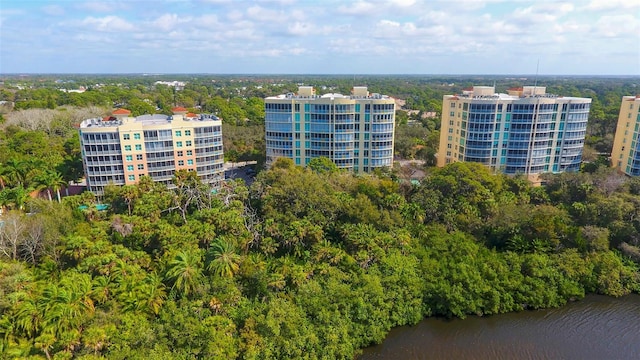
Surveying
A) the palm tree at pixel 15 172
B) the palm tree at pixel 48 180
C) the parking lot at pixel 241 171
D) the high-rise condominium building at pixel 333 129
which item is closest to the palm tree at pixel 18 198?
the palm tree at pixel 48 180

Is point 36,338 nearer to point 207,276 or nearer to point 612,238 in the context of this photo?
point 207,276

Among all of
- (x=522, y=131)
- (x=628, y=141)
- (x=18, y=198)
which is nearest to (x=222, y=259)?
(x=18, y=198)

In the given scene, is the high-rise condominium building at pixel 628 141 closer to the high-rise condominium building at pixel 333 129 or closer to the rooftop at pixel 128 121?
the high-rise condominium building at pixel 333 129

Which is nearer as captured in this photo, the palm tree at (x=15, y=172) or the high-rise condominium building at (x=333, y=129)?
the palm tree at (x=15, y=172)

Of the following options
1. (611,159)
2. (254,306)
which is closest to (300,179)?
(254,306)

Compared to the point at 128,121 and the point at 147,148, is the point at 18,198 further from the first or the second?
the point at 128,121

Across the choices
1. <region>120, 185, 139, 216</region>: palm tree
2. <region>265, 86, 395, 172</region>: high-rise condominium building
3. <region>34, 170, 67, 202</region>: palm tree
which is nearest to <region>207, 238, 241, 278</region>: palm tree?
<region>120, 185, 139, 216</region>: palm tree
